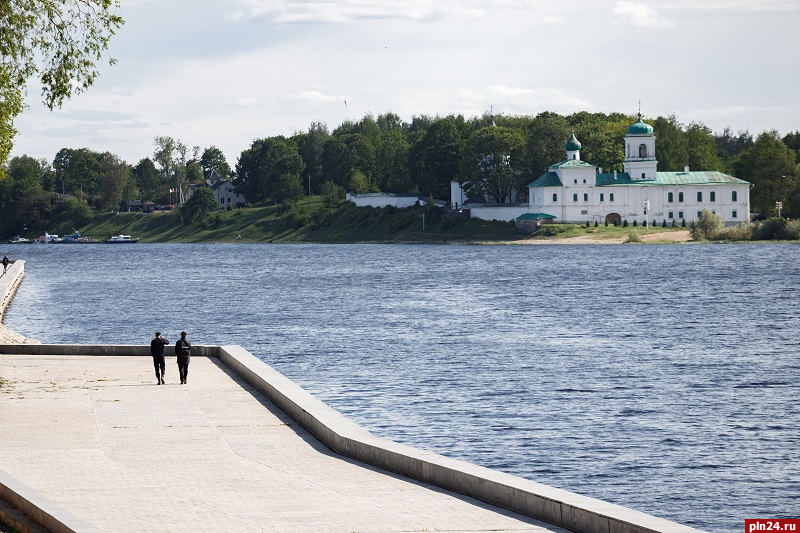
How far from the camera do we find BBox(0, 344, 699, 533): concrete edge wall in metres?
16.0

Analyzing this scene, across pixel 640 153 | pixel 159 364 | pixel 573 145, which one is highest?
pixel 573 145

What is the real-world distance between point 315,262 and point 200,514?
5267 inches

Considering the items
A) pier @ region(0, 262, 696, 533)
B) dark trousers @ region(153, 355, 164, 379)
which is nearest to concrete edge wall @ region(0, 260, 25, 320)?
dark trousers @ region(153, 355, 164, 379)

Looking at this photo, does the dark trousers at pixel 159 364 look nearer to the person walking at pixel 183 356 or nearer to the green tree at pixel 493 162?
the person walking at pixel 183 356

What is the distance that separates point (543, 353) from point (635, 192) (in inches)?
5589

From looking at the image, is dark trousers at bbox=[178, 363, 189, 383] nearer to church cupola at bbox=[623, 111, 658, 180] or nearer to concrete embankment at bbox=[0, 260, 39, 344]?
concrete embankment at bbox=[0, 260, 39, 344]

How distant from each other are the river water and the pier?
197 inches

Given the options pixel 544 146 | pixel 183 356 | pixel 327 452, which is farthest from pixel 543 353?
pixel 544 146

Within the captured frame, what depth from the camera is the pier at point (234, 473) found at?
55.0ft

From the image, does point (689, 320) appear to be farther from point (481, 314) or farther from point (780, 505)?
point (780, 505)

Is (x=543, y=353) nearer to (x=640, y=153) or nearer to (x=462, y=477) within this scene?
(x=462, y=477)

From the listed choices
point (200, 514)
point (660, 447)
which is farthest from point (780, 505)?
point (200, 514)

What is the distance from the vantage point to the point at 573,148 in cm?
18838

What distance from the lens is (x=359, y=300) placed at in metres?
84.9
